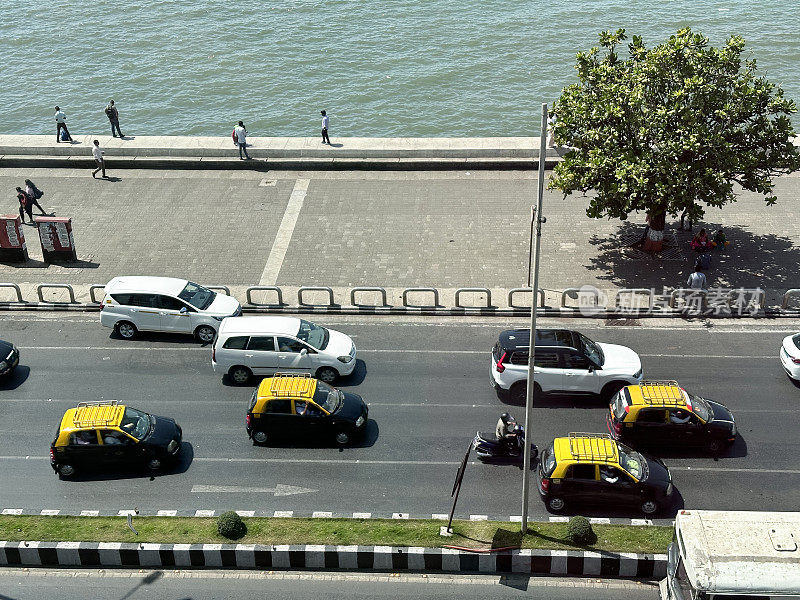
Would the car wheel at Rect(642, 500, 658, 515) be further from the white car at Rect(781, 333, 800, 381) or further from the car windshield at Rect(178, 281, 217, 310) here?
the car windshield at Rect(178, 281, 217, 310)

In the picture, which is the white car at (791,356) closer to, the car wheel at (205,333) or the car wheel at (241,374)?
the car wheel at (241,374)

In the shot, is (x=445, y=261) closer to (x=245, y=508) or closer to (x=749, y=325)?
(x=749, y=325)


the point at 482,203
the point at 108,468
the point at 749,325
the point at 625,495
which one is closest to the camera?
the point at 625,495

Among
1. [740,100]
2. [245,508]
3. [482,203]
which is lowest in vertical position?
[245,508]

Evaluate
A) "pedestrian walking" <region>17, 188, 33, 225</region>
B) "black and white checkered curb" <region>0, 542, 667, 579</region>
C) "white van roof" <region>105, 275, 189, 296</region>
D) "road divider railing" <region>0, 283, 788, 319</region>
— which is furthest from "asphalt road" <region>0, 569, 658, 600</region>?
"pedestrian walking" <region>17, 188, 33, 225</region>

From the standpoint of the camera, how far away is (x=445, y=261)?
99.6 feet

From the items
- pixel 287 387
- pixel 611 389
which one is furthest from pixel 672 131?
pixel 287 387

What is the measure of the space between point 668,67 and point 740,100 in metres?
2.50

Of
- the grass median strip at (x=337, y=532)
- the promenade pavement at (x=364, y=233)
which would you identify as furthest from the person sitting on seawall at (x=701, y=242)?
the grass median strip at (x=337, y=532)

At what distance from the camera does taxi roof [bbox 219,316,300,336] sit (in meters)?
23.6

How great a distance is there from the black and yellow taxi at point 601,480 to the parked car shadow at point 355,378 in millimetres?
6742

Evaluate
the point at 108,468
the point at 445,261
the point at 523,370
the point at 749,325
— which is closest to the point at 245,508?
the point at 108,468

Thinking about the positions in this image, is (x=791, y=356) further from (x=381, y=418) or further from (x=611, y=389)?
(x=381, y=418)

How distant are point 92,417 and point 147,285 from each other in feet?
21.7
